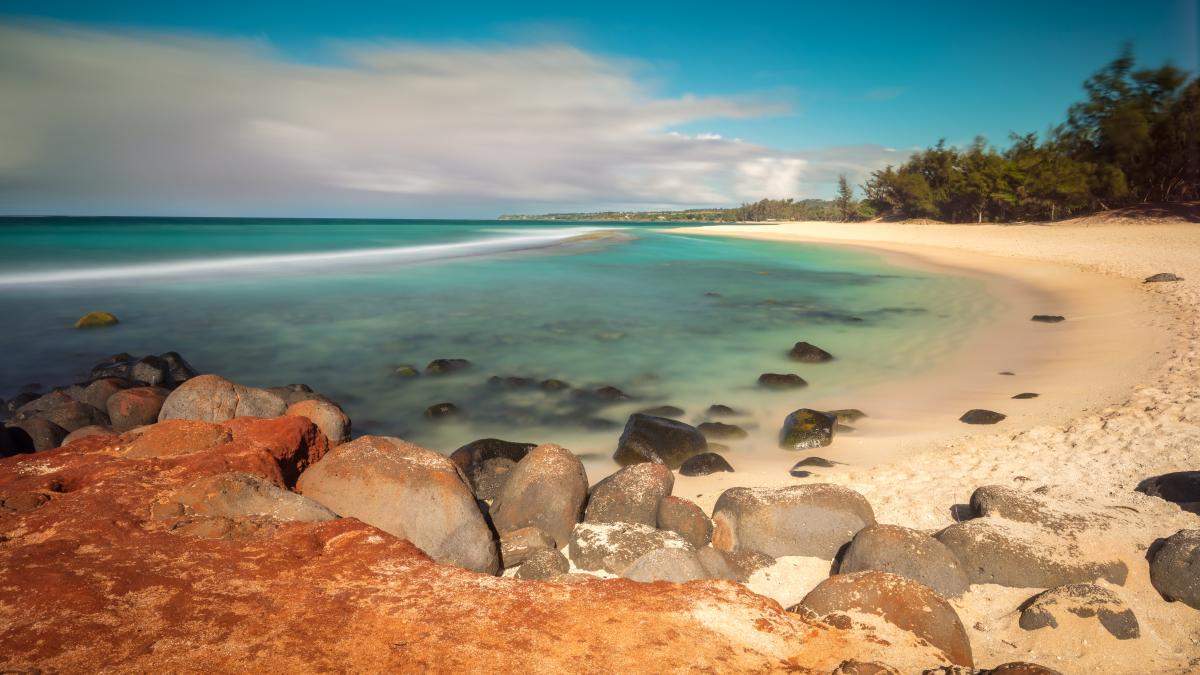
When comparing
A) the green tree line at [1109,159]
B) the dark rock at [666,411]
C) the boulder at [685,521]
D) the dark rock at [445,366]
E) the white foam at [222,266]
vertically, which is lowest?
the dark rock at [666,411]

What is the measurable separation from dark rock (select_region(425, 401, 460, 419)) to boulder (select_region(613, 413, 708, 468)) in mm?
3218

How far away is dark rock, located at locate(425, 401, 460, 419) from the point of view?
29.0ft

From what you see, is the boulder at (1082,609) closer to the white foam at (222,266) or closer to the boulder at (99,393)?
the boulder at (99,393)

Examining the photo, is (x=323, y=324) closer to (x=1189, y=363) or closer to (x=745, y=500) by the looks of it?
(x=745, y=500)

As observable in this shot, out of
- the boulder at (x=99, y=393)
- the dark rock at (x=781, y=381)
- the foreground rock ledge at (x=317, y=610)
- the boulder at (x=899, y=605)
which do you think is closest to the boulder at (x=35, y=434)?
the boulder at (x=99, y=393)

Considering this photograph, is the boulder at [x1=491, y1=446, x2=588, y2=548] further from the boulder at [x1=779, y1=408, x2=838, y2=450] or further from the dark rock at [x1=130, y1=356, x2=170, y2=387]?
the dark rock at [x1=130, y1=356, x2=170, y2=387]

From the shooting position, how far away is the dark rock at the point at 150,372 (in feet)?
30.5

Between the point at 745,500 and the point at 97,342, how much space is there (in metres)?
16.1

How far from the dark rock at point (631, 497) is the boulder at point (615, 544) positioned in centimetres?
41

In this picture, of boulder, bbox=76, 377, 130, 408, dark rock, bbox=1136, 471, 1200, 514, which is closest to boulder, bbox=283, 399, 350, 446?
boulder, bbox=76, 377, 130, 408

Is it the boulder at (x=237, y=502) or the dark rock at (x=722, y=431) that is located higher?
the boulder at (x=237, y=502)

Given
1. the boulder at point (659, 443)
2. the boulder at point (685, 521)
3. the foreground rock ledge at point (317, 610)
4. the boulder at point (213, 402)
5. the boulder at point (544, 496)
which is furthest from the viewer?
the boulder at point (659, 443)

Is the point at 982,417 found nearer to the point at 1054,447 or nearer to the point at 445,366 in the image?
the point at 1054,447

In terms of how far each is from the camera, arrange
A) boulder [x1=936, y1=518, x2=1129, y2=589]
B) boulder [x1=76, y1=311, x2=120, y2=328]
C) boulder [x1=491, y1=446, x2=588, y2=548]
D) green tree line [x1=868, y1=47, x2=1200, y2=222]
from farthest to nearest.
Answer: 1. green tree line [x1=868, y1=47, x2=1200, y2=222]
2. boulder [x1=76, y1=311, x2=120, y2=328]
3. boulder [x1=491, y1=446, x2=588, y2=548]
4. boulder [x1=936, y1=518, x2=1129, y2=589]
